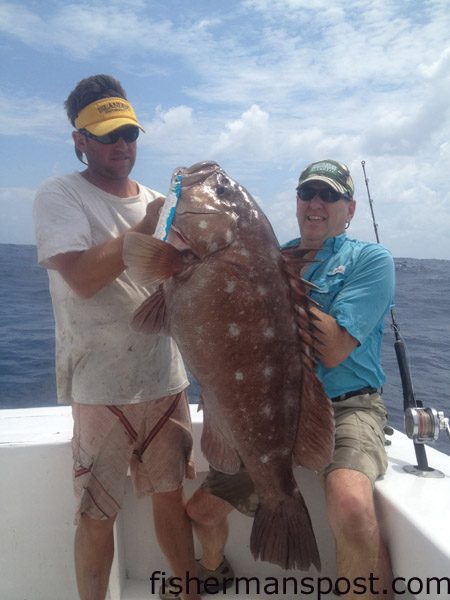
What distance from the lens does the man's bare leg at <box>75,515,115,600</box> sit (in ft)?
9.09

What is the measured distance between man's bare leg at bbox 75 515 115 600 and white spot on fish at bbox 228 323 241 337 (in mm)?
1381

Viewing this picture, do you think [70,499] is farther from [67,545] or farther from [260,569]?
[260,569]

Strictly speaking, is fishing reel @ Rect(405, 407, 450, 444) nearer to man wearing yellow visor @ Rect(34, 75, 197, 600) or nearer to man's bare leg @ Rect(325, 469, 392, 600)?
man's bare leg @ Rect(325, 469, 392, 600)

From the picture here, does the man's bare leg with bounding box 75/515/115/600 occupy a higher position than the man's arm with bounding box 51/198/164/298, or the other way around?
the man's arm with bounding box 51/198/164/298

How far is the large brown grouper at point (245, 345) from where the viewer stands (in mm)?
2354

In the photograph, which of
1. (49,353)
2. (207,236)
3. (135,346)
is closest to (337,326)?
(207,236)

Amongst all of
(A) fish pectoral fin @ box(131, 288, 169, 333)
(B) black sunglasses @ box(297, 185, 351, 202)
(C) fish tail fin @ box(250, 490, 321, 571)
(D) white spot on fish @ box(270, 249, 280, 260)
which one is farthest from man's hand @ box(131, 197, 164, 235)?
(C) fish tail fin @ box(250, 490, 321, 571)

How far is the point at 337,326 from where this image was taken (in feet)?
9.17

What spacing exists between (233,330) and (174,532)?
1.56 m

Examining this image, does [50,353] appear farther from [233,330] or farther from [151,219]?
[233,330]

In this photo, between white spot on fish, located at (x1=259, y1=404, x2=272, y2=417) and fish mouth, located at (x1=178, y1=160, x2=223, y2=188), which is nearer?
white spot on fish, located at (x1=259, y1=404, x2=272, y2=417)

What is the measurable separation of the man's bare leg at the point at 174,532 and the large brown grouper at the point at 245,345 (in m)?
0.77

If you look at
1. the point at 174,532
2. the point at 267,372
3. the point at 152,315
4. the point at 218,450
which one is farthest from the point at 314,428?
the point at 174,532

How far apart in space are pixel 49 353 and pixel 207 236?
29.3 feet
